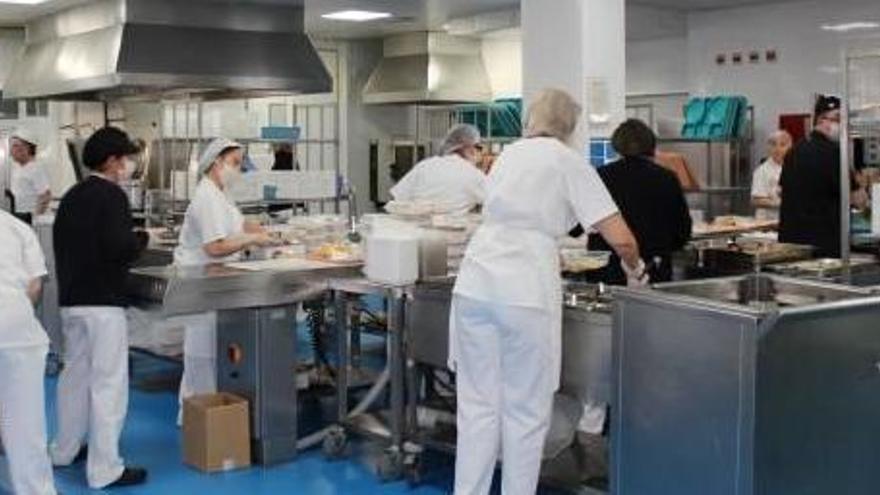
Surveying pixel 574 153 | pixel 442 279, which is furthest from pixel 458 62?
pixel 574 153

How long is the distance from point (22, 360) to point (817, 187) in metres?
3.59

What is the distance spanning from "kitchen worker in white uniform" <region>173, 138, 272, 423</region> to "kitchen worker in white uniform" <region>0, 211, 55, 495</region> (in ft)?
3.59

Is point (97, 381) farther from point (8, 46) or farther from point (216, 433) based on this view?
point (8, 46)

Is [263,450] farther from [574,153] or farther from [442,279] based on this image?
[574,153]

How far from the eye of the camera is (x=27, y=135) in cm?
902

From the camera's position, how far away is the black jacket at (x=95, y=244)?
400 cm

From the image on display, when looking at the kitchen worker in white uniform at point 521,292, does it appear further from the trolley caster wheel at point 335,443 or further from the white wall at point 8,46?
the white wall at point 8,46

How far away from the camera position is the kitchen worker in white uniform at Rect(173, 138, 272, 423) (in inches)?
184

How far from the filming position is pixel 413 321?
4.21m

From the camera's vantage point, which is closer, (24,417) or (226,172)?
(24,417)

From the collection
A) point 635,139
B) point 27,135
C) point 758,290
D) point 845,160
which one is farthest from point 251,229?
point 27,135

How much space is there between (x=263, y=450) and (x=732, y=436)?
2231 millimetres

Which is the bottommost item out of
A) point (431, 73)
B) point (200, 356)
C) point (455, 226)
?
point (200, 356)

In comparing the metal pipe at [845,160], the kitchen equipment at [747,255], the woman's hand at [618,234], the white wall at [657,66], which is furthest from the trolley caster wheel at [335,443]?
the white wall at [657,66]
